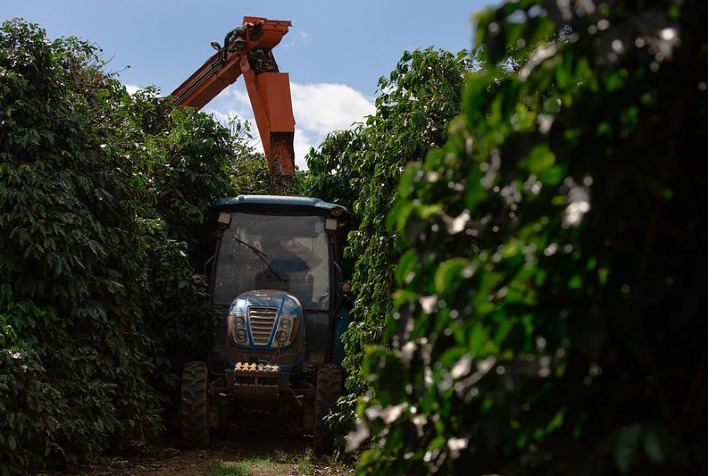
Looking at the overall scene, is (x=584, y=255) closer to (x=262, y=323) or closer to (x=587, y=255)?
(x=587, y=255)

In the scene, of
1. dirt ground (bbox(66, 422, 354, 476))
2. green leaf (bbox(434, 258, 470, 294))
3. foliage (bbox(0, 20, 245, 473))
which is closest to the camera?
green leaf (bbox(434, 258, 470, 294))

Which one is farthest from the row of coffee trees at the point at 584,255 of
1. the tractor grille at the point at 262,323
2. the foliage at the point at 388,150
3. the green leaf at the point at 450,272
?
the tractor grille at the point at 262,323

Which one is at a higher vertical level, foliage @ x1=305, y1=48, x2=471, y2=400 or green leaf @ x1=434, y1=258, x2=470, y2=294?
foliage @ x1=305, y1=48, x2=471, y2=400

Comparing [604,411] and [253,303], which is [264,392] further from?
[604,411]

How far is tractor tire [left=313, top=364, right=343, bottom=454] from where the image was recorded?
7.79m

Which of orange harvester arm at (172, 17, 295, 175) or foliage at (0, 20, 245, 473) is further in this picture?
orange harvester arm at (172, 17, 295, 175)

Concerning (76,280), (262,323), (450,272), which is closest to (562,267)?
(450,272)

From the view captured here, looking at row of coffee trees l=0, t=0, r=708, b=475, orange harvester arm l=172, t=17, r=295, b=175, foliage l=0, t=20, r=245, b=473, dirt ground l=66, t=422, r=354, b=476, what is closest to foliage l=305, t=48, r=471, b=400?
dirt ground l=66, t=422, r=354, b=476

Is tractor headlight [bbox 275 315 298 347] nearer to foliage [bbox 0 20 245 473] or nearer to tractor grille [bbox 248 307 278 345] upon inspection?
tractor grille [bbox 248 307 278 345]

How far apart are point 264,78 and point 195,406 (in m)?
6.36

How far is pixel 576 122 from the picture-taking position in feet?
4.75

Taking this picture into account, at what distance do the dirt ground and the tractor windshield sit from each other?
1.46 meters

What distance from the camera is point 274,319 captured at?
324 inches

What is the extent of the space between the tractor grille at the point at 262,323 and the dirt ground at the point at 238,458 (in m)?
1.01
